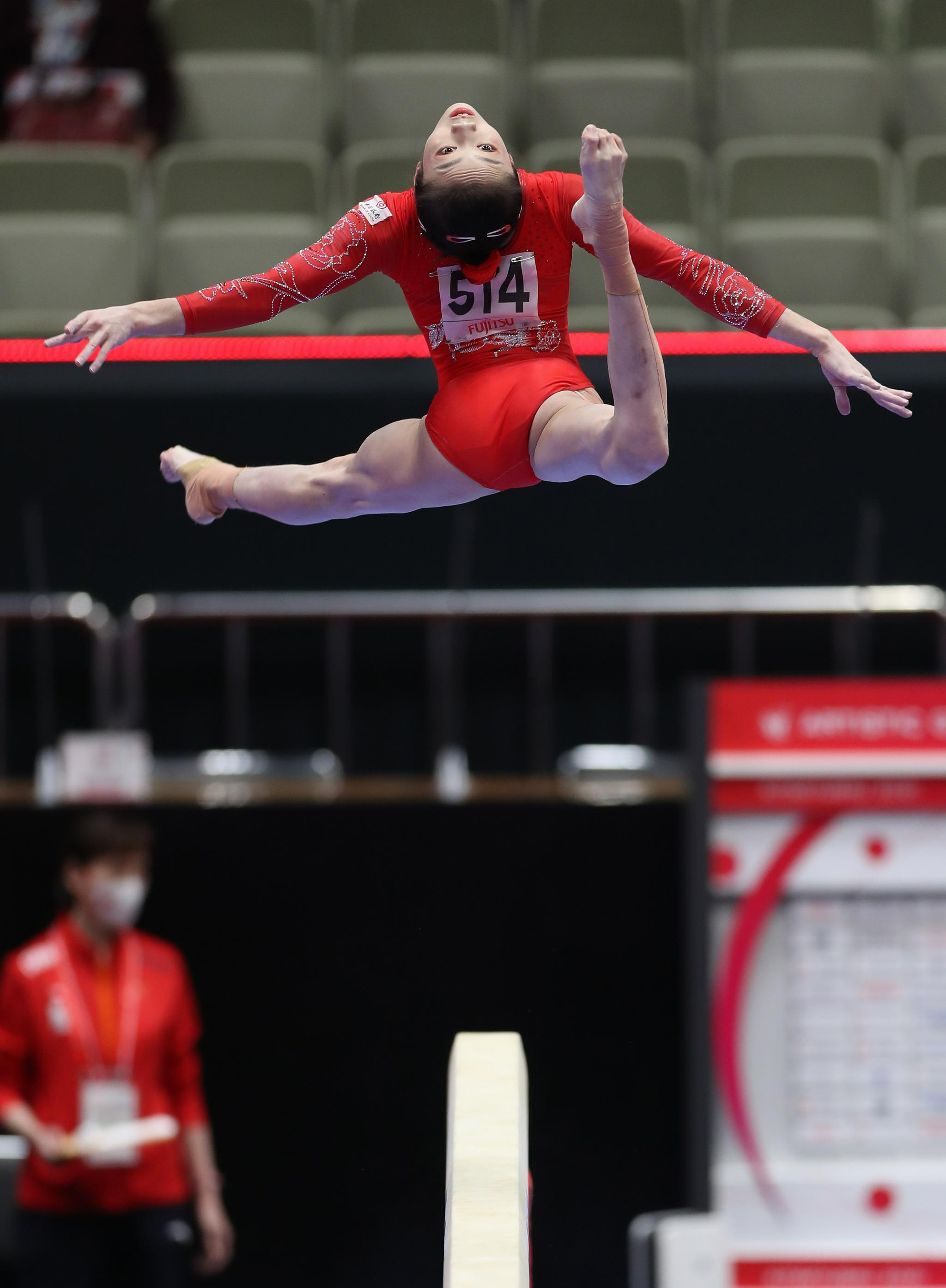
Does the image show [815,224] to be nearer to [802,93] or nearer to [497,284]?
[802,93]

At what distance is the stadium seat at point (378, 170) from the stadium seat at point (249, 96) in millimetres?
858

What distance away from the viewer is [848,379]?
2.53m

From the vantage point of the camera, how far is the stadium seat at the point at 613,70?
6.18 m

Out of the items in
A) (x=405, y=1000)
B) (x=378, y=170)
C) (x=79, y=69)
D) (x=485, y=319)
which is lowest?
(x=405, y=1000)

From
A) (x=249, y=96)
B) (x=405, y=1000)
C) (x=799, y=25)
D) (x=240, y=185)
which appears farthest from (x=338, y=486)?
(x=799, y=25)

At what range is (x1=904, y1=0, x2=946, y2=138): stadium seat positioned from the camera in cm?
642

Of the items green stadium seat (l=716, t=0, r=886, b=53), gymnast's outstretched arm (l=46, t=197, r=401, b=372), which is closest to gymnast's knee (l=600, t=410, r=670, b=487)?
gymnast's outstretched arm (l=46, t=197, r=401, b=372)

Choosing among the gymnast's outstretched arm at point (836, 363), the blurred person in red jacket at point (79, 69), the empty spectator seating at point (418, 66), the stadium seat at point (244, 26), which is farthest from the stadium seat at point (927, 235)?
the gymnast's outstretched arm at point (836, 363)

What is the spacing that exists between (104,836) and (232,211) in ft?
7.23

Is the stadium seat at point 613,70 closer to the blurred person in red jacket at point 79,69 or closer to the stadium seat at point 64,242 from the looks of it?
the blurred person in red jacket at point 79,69

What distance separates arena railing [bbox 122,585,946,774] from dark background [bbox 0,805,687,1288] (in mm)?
494

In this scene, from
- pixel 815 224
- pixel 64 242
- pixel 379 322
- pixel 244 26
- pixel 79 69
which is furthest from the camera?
pixel 244 26

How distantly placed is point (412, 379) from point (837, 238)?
6.29 feet

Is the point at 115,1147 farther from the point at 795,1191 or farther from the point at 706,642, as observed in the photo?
the point at 706,642
